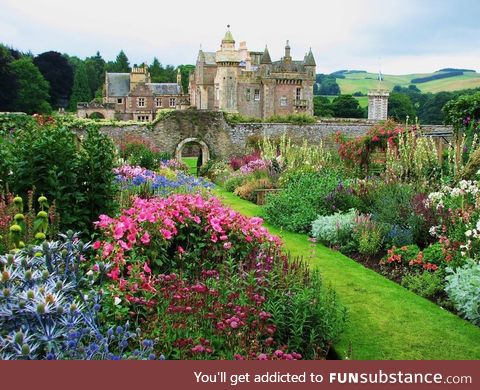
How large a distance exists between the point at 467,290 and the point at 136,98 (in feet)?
189

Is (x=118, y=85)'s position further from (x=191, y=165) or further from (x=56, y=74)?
(x=191, y=165)

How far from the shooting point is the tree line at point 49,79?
52188 mm

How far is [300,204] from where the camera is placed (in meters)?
11.1

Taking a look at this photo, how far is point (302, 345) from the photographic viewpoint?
479 cm

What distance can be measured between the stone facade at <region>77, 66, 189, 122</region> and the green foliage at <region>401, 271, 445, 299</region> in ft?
178

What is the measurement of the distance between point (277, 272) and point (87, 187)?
2691mm

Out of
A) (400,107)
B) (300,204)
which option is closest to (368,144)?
(300,204)

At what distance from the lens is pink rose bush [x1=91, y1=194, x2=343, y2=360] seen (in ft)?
13.7

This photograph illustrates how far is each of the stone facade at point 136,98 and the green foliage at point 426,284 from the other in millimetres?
54210

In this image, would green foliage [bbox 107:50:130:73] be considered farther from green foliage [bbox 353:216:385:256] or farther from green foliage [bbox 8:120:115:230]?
green foliage [bbox 8:120:115:230]

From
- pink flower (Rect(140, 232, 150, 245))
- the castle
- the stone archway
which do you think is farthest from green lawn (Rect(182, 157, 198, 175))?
the castle

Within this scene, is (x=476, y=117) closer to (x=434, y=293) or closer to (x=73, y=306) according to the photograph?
(x=434, y=293)

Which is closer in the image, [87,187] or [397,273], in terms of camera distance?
[87,187]

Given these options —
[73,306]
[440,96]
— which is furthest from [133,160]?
[440,96]
